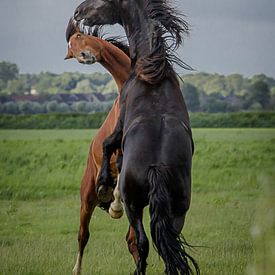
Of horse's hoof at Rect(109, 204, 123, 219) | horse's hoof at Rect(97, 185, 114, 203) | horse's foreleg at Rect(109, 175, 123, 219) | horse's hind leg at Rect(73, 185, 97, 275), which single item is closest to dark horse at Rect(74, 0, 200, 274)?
horse's hoof at Rect(97, 185, 114, 203)

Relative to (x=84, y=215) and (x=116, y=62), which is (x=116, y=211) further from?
(x=116, y=62)

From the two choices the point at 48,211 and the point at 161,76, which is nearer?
the point at 161,76

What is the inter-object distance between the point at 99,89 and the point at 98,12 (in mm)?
29078

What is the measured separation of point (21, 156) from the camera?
83.7ft

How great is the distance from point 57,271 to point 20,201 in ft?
29.6

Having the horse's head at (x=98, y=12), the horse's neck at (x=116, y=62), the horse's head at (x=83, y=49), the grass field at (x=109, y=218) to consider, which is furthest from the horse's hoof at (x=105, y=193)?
the horse's head at (x=98, y=12)

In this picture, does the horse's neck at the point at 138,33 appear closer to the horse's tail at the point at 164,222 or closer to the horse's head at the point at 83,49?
the horse's head at the point at 83,49

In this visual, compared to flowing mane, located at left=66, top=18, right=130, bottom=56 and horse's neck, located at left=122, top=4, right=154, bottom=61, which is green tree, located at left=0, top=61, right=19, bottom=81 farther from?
horse's neck, located at left=122, top=4, right=154, bottom=61

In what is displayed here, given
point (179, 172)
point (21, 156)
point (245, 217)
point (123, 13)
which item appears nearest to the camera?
point (179, 172)

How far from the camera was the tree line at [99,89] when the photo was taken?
3878 centimetres

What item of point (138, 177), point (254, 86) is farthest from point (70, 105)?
point (138, 177)

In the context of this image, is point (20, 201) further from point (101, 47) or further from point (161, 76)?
point (161, 76)

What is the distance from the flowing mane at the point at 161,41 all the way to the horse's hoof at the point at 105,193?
3.68 ft

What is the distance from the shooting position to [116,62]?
29.9 feet
